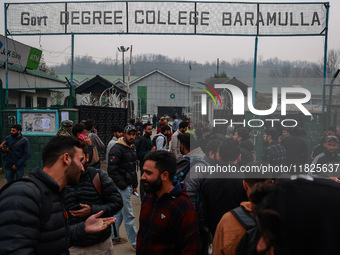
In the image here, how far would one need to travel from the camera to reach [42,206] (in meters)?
2.03

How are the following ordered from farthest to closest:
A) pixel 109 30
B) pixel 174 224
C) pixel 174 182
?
1. pixel 109 30
2. pixel 174 182
3. pixel 174 224

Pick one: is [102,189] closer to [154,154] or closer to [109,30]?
[154,154]

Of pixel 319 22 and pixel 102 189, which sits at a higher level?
pixel 319 22

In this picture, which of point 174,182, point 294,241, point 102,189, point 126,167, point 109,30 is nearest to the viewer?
point 294,241

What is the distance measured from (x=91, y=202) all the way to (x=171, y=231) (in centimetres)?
102

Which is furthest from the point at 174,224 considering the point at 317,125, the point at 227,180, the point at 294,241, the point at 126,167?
the point at 317,125

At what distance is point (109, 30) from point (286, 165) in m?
7.27

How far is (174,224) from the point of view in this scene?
2.71 m

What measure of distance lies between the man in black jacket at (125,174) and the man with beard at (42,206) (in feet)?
9.14

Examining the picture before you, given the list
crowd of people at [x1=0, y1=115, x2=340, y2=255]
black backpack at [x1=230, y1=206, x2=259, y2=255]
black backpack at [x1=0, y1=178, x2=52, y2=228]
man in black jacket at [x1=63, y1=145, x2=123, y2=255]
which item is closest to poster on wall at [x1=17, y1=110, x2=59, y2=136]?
crowd of people at [x1=0, y1=115, x2=340, y2=255]

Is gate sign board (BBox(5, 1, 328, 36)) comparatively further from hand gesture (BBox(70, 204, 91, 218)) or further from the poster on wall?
hand gesture (BBox(70, 204, 91, 218))

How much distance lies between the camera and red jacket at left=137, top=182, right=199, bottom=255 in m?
2.69

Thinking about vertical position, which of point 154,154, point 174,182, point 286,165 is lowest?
point 286,165

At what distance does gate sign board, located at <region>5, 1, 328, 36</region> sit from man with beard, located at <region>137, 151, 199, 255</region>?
330 inches
